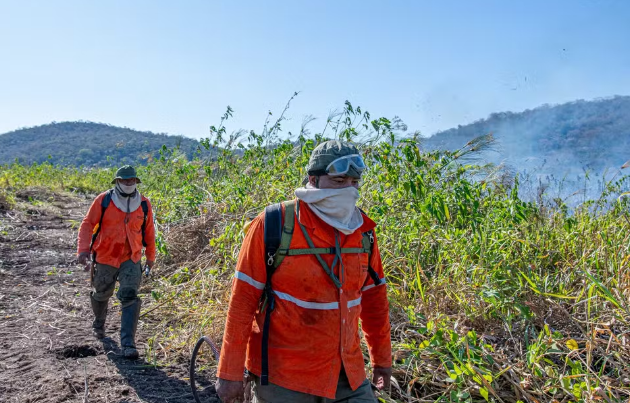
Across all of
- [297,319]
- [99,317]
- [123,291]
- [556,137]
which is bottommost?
[99,317]

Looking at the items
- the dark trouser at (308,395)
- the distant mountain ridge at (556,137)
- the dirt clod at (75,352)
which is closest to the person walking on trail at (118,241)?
the dirt clod at (75,352)

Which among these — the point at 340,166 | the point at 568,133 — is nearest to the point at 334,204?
the point at 340,166

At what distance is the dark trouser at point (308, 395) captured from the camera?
2.41m

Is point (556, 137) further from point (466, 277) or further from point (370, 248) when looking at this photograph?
point (370, 248)

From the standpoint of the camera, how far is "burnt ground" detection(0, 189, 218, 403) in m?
4.28

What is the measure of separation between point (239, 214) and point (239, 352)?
15.4 ft

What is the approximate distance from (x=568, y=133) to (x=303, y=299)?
33.6 feet

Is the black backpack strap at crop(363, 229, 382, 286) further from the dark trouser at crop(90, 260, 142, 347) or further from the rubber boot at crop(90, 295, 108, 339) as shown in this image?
the rubber boot at crop(90, 295, 108, 339)

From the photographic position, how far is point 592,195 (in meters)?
6.22

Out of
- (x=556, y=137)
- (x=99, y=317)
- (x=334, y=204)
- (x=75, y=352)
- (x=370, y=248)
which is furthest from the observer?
(x=556, y=137)

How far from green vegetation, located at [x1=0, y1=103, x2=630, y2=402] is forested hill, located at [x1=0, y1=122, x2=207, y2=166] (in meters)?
55.3

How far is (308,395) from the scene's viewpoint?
2414mm

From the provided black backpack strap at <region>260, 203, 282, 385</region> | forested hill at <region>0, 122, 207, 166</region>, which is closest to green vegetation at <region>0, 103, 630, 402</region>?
black backpack strap at <region>260, 203, 282, 385</region>

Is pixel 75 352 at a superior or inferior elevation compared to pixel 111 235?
inferior
